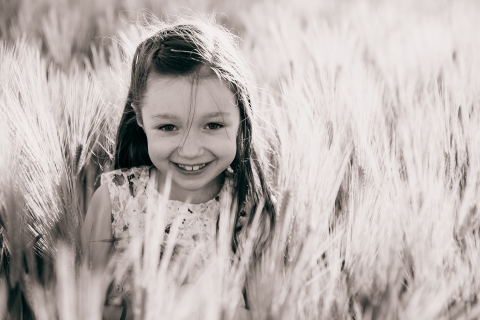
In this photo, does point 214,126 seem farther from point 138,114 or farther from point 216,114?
point 138,114

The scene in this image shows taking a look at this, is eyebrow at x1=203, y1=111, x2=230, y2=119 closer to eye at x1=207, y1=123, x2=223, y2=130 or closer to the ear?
eye at x1=207, y1=123, x2=223, y2=130

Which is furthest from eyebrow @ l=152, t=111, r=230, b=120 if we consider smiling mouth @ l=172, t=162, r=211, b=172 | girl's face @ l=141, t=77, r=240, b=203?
smiling mouth @ l=172, t=162, r=211, b=172

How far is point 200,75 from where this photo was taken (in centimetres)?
87

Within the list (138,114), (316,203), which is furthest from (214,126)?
(316,203)

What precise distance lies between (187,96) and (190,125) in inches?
1.9

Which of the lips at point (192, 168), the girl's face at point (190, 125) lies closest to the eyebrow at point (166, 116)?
the girl's face at point (190, 125)

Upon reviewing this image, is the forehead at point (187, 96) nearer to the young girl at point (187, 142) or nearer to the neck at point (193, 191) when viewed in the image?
the young girl at point (187, 142)

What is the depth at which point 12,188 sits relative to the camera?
67cm

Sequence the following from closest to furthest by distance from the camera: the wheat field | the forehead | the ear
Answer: the wheat field → the forehead → the ear

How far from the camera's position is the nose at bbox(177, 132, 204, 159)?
86 cm

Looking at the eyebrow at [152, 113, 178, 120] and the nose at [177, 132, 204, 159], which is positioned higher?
the eyebrow at [152, 113, 178, 120]

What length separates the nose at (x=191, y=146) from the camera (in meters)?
0.86

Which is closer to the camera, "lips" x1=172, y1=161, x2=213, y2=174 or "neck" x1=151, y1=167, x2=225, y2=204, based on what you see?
"lips" x1=172, y1=161, x2=213, y2=174

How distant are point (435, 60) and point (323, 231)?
0.89m
